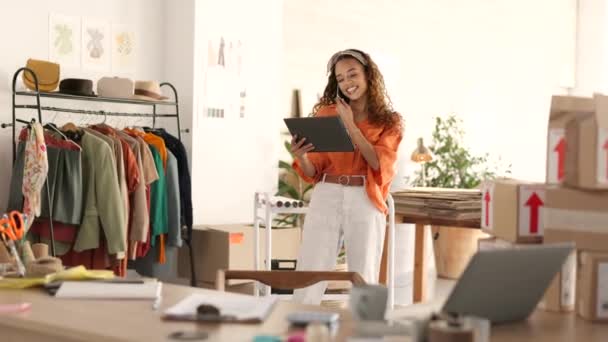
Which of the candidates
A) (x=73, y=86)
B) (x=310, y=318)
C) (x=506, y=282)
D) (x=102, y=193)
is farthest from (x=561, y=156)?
(x=73, y=86)

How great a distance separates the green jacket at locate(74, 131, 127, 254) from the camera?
5.06 m

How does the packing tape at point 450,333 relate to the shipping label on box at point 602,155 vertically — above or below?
below

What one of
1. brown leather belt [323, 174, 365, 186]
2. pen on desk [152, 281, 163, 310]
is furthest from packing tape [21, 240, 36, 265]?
brown leather belt [323, 174, 365, 186]

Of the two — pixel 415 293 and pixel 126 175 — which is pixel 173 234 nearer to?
pixel 126 175

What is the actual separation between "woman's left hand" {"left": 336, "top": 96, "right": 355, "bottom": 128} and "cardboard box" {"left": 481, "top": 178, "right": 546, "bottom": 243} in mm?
1754

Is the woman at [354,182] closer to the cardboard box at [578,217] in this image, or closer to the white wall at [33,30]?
the white wall at [33,30]

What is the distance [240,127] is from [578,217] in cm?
414

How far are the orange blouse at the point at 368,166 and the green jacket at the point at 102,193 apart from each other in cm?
116

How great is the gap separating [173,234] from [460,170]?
330cm

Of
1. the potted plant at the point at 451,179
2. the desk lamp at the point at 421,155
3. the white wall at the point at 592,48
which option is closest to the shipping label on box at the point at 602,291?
Result: the desk lamp at the point at 421,155

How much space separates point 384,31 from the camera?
8.02 meters

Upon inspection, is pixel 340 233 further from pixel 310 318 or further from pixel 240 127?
pixel 310 318

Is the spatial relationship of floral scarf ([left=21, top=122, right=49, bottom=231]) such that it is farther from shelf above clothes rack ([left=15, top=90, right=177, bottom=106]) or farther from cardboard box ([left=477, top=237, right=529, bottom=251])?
cardboard box ([left=477, top=237, right=529, bottom=251])

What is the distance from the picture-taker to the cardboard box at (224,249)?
5.76 m
